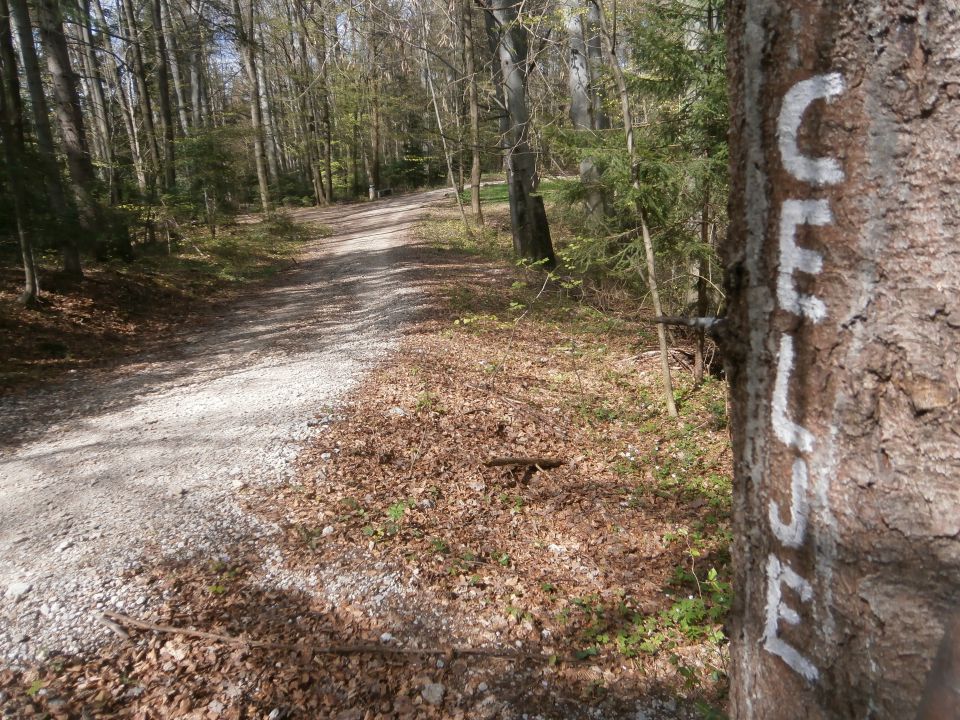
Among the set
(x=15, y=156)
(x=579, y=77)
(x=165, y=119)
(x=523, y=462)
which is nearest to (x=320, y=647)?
(x=523, y=462)

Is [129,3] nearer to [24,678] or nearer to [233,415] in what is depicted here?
[233,415]

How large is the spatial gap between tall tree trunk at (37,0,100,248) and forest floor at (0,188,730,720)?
18.8ft

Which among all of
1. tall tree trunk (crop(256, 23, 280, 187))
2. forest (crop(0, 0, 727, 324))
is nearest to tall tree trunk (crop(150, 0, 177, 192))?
forest (crop(0, 0, 727, 324))

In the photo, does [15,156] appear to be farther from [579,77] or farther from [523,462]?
[579,77]

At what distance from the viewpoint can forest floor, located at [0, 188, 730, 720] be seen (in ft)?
10.3

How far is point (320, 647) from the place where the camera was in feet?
11.0

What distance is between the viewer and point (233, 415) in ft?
20.3

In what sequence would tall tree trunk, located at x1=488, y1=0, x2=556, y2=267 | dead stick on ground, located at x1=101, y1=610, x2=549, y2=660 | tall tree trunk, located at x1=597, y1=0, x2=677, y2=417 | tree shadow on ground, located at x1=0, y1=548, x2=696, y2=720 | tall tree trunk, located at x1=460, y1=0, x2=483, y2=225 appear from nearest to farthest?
tree shadow on ground, located at x1=0, y1=548, x2=696, y2=720
dead stick on ground, located at x1=101, y1=610, x2=549, y2=660
tall tree trunk, located at x1=597, y1=0, x2=677, y2=417
tall tree trunk, located at x1=488, y1=0, x2=556, y2=267
tall tree trunk, located at x1=460, y1=0, x2=483, y2=225

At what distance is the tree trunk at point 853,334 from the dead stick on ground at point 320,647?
99.8 inches

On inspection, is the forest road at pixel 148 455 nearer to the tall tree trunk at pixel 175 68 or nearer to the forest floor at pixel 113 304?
the forest floor at pixel 113 304

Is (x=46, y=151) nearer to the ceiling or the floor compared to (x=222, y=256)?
nearer to the ceiling

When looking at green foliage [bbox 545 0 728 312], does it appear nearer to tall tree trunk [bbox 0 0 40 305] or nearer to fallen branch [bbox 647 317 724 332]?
fallen branch [bbox 647 317 724 332]

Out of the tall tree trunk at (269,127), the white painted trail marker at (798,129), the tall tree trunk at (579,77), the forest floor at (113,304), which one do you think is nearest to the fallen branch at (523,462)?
the white painted trail marker at (798,129)

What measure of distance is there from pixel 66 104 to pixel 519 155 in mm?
8418
